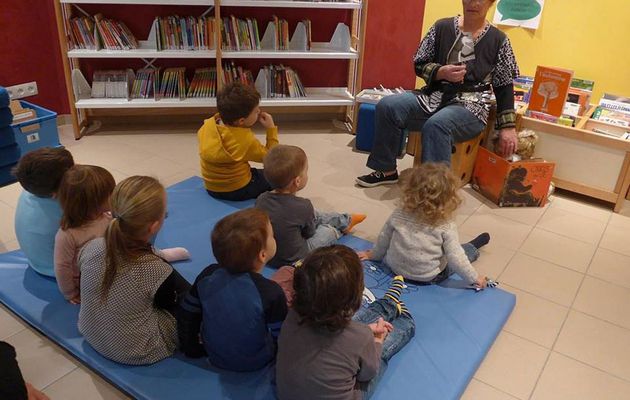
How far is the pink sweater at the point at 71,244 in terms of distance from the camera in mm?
2088

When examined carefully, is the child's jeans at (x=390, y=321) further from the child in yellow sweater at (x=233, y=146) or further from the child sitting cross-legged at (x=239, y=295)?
the child in yellow sweater at (x=233, y=146)

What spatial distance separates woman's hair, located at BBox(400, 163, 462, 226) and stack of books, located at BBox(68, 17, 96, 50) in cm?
297

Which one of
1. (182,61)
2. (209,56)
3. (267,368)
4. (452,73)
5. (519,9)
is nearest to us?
(267,368)

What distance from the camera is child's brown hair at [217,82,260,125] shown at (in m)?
2.96

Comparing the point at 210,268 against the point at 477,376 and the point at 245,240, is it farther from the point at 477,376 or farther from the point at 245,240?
the point at 477,376

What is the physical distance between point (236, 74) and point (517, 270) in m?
2.73

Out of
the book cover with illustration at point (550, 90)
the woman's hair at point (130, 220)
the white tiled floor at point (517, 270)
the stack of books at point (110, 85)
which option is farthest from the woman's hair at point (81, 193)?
the book cover with illustration at point (550, 90)

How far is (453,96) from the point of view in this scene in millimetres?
3576

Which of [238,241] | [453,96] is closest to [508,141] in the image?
[453,96]

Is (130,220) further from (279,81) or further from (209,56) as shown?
(279,81)

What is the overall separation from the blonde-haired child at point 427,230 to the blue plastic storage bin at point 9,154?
2517mm

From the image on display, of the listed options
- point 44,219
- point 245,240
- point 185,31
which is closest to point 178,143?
point 185,31

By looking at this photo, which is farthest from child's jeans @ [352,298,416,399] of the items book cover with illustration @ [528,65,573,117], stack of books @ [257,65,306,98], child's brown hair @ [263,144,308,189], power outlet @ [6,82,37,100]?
power outlet @ [6,82,37,100]

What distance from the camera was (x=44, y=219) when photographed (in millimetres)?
2287
